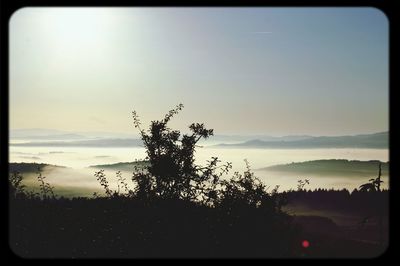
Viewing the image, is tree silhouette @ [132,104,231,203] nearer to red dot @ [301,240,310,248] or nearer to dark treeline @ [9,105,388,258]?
dark treeline @ [9,105,388,258]

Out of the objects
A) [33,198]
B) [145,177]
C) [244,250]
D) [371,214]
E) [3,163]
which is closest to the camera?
[3,163]

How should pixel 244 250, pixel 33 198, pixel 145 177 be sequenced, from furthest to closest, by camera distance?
1. pixel 145 177
2. pixel 33 198
3. pixel 244 250

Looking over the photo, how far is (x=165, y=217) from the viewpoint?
19.5 ft

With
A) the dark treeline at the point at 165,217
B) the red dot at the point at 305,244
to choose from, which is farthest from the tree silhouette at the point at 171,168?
the red dot at the point at 305,244

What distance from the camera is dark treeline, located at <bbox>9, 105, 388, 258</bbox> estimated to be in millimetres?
4473

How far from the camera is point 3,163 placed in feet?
12.0

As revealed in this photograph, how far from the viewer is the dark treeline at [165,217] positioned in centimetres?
447

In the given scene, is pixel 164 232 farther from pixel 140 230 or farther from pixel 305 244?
pixel 305 244

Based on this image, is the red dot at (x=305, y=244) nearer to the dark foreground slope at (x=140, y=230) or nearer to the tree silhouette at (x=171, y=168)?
the dark foreground slope at (x=140, y=230)
